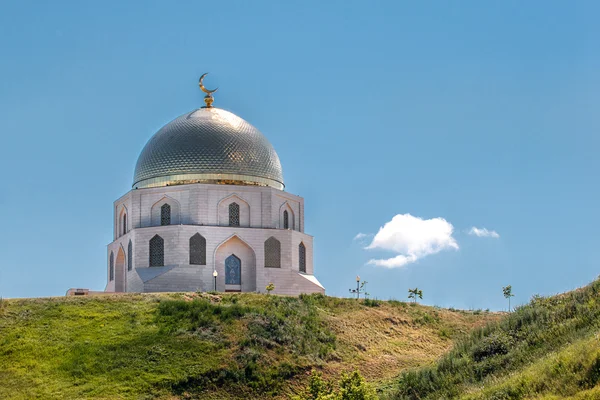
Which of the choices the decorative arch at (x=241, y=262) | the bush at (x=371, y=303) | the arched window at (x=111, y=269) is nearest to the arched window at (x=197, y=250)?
the decorative arch at (x=241, y=262)

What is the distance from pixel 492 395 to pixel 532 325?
6.74 metres

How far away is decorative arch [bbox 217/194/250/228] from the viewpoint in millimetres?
51750

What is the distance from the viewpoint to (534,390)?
20.5 meters

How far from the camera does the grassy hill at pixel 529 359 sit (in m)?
20.3

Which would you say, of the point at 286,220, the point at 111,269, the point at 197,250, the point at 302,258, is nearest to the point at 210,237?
the point at 197,250

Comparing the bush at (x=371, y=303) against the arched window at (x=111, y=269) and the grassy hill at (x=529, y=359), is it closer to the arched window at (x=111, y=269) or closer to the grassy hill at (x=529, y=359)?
the grassy hill at (x=529, y=359)

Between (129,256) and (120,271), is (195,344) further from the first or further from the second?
(120,271)

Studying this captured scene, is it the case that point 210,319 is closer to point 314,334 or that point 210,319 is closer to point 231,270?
point 314,334

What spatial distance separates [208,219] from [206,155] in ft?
13.0

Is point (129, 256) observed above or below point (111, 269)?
→ above

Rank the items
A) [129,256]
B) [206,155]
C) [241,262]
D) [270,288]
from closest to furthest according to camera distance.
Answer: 1. [270,288]
2. [241,262]
3. [129,256]
4. [206,155]

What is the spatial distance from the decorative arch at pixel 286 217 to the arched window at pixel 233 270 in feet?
12.1

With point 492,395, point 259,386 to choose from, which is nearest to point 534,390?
point 492,395

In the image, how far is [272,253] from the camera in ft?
171
